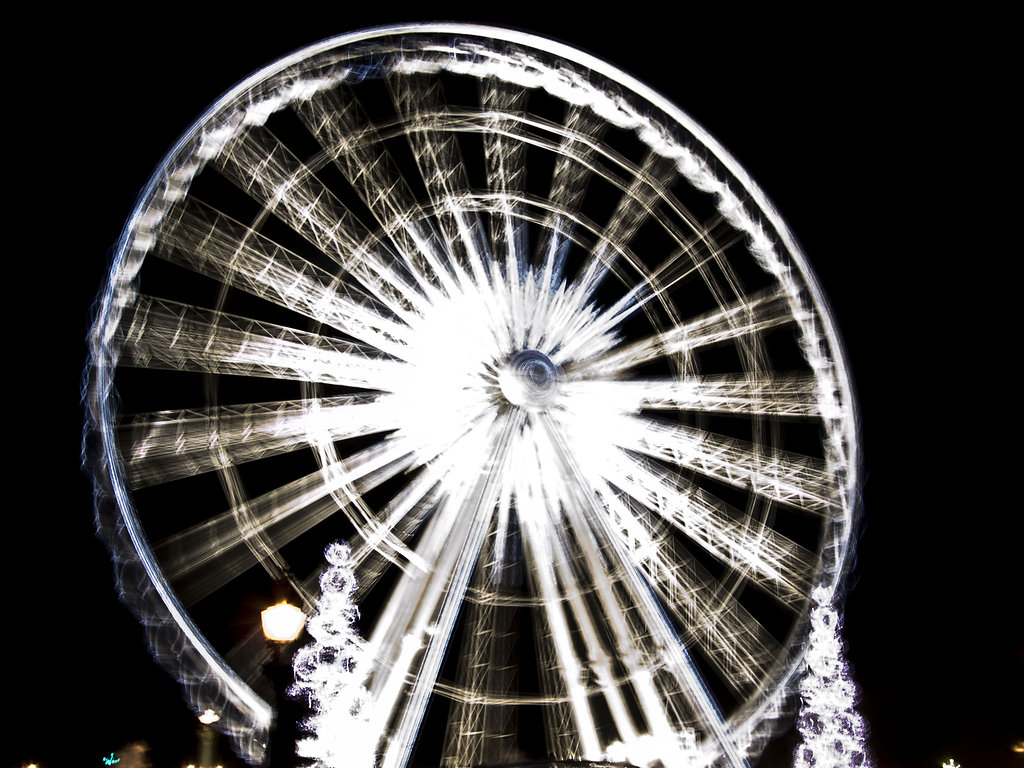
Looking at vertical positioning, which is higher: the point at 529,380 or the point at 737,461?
the point at 529,380

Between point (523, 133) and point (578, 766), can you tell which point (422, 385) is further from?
point (578, 766)

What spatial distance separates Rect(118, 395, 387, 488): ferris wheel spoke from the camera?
10242 mm

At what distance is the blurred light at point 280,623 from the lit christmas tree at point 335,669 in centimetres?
494

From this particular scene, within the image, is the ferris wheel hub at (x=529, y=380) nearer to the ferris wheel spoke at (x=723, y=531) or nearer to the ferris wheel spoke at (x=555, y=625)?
the ferris wheel spoke at (x=555, y=625)

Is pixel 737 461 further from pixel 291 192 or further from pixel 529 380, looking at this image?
pixel 291 192

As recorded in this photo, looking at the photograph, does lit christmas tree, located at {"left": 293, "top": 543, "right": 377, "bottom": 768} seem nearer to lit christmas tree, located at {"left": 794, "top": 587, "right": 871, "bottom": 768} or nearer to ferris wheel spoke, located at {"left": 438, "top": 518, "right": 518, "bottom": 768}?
ferris wheel spoke, located at {"left": 438, "top": 518, "right": 518, "bottom": 768}

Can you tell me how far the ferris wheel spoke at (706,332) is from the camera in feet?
38.8

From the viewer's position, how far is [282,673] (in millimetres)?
4809

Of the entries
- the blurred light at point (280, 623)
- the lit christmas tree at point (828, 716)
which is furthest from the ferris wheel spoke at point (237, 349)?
the lit christmas tree at point (828, 716)

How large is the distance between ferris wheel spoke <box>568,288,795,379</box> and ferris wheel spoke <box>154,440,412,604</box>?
309 centimetres

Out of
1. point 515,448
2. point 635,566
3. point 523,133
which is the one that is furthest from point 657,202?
point 635,566

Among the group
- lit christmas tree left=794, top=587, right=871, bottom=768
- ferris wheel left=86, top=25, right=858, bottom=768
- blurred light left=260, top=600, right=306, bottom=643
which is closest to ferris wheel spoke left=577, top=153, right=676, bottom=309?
ferris wheel left=86, top=25, right=858, bottom=768

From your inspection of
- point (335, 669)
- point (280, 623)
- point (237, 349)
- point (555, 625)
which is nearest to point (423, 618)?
point (335, 669)

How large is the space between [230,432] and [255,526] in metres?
1.15
